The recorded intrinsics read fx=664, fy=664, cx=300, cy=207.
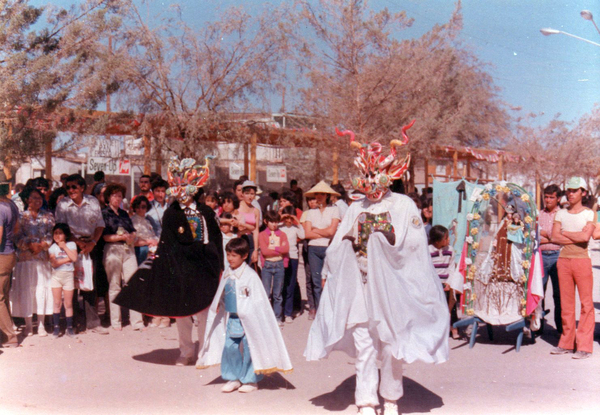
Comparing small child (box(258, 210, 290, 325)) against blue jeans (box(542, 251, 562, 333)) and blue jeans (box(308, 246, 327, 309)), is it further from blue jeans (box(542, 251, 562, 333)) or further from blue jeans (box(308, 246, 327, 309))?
blue jeans (box(542, 251, 562, 333))

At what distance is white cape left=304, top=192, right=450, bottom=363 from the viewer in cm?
528

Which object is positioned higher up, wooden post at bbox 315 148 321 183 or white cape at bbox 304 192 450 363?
wooden post at bbox 315 148 321 183

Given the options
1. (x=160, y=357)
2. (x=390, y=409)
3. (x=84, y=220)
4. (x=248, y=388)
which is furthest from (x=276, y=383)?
(x=84, y=220)

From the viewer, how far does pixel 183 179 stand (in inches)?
272

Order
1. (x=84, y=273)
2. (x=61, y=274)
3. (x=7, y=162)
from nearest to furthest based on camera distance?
1. (x=61, y=274)
2. (x=84, y=273)
3. (x=7, y=162)

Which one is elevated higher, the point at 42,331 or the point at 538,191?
the point at 538,191

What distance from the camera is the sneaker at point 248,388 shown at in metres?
5.89

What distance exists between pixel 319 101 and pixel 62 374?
13959 mm

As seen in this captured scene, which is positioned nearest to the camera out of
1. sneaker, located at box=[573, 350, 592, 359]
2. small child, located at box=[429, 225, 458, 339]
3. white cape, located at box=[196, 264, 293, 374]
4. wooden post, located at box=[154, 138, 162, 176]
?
white cape, located at box=[196, 264, 293, 374]

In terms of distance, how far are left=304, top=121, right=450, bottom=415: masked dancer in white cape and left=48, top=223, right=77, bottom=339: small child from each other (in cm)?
392

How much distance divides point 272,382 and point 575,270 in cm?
362

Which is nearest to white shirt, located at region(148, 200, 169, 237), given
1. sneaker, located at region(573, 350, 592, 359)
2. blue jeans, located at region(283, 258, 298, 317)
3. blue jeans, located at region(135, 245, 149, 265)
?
blue jeans, located at region(135, 245, 149, 265)

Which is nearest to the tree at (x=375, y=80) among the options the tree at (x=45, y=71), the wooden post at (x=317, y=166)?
the wooden post at (x=317, y=166)

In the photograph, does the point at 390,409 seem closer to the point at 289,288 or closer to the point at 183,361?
the point at 183,361
